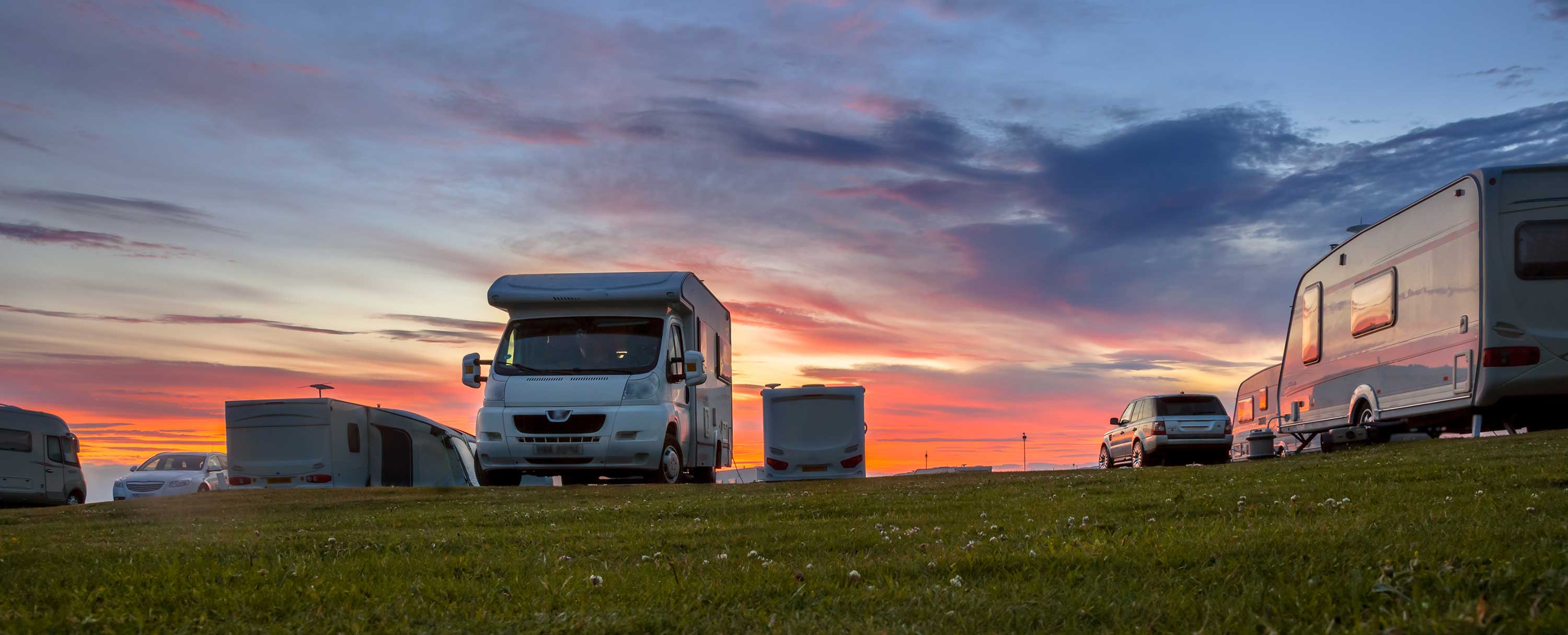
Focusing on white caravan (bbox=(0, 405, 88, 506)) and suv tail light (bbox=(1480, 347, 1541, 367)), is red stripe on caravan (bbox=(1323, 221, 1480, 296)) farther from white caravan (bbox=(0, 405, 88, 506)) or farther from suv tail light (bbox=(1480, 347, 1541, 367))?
white caravan (bbox=(0, 405, 88, 506))

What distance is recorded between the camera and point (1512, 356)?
55.0ft

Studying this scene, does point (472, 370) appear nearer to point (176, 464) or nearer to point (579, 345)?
point (579, 345)

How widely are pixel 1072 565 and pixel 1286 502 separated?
4.38 metres

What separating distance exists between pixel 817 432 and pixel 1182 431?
9.78 metres

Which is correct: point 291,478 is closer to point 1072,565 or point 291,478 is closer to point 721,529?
point 721,529

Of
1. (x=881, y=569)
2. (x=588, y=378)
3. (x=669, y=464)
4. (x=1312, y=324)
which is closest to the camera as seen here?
(x=881, y=569)

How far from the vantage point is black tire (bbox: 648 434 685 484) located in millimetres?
18219

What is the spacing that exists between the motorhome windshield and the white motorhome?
1346 centimetres

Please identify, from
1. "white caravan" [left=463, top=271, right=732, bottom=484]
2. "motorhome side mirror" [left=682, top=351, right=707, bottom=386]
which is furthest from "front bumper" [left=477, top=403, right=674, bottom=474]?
"motorhome side mirror" [left=682, top=351, right=707, bottom=386]

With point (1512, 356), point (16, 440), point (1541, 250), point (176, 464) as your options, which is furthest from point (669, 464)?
point (176, 464)

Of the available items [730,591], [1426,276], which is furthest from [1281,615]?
[1426,276]

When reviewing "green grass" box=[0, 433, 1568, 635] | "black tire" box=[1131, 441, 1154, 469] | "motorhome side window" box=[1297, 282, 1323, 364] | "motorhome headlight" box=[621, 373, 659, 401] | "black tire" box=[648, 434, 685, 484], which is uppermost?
"motorhome side window" box=[1297, 282, 1323, 364]

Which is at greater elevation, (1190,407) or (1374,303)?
(1374,303)

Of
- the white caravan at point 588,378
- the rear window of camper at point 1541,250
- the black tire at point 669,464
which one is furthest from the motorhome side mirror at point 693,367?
the rear window of camper at point 1541,250
